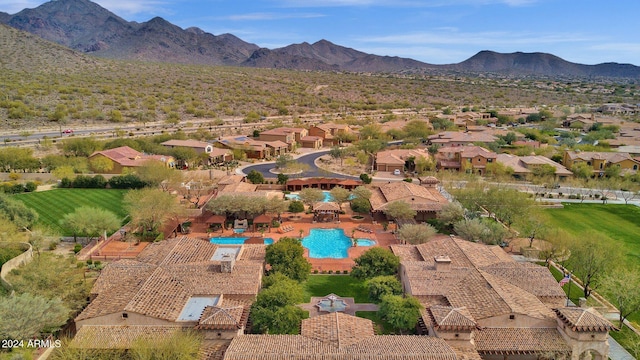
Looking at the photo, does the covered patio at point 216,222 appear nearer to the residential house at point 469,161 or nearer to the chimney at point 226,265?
the chimney at point 226,265

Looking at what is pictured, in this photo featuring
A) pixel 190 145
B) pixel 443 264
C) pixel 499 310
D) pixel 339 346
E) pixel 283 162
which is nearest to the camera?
pixel 339 346

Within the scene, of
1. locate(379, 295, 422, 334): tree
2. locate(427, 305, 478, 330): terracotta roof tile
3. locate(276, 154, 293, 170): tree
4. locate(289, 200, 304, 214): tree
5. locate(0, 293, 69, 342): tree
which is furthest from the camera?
locate(276, 154, 293, 170): tree

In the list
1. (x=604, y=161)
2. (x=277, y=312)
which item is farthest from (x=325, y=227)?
(x=604, y=161)

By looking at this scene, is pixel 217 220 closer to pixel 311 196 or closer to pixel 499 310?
pixel 311 196

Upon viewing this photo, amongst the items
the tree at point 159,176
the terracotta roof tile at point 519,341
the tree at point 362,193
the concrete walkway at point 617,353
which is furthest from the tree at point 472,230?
the tree at point 159,176

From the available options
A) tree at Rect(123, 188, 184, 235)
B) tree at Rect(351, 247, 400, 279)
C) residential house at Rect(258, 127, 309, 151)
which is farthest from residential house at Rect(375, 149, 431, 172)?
tree at Rect(351, 247, 400, 279)

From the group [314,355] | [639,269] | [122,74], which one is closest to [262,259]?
[314,355]

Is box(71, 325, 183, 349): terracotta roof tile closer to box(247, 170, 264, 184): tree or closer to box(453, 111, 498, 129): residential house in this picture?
box(247, 170, 264, 184): tree
